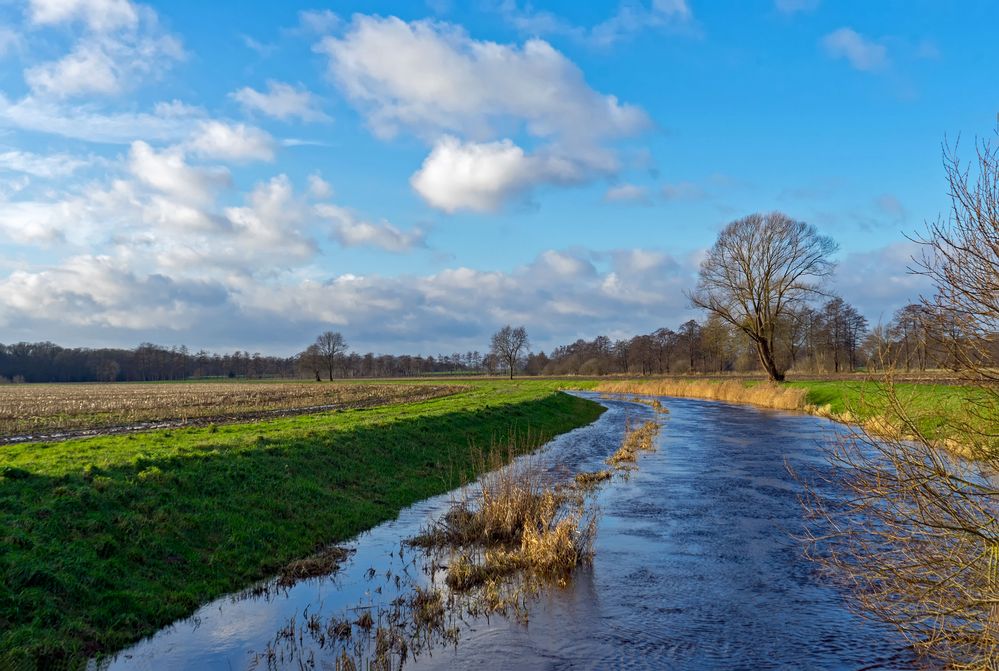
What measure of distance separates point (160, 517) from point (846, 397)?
18.4 m

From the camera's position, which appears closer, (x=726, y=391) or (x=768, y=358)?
(x=768, y=358)

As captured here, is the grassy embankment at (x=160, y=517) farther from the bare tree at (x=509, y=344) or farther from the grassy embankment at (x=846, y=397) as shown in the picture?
the bare tree at (x=509, y=344)

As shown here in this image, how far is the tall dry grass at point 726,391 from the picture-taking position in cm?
4228

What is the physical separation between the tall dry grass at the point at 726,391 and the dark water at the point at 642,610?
2956 cm

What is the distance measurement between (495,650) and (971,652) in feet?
17.3

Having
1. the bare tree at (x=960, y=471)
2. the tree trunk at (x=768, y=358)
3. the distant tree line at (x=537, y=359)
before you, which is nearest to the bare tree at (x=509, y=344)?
the distant tree line at (x=537, y=359)

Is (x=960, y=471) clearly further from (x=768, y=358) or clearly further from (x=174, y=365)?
(x=174, y=365)

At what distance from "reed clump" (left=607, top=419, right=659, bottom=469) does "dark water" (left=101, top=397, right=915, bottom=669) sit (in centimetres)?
582

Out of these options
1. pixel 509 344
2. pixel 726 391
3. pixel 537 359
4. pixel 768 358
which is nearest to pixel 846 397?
pixel 768 358

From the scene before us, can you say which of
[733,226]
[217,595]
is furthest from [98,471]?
[733,226]

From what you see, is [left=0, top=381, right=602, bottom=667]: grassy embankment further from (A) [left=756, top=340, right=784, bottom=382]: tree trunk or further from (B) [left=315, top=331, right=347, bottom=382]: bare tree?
(B) [left=315, top=331, right=347, bottom=382]: bare tree

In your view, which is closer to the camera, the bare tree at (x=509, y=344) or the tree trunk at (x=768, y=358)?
the tree trunk at (x=768, y=358)

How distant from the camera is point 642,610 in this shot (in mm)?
8852

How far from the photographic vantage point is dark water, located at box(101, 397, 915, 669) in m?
7.49
